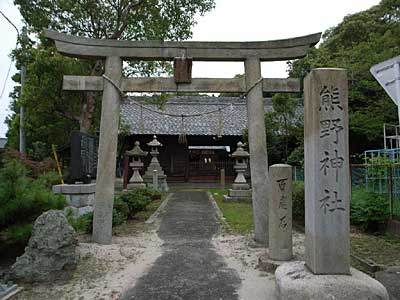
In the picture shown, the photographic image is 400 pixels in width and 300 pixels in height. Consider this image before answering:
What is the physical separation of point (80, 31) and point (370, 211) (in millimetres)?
11751

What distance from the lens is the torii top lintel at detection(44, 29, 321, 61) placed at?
23.9ft

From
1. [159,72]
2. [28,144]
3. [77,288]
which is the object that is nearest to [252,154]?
[77,288]

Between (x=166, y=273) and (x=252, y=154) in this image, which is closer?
(x=166, y=273)

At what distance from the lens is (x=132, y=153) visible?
746 inches

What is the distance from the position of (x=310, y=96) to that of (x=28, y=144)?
1870cm

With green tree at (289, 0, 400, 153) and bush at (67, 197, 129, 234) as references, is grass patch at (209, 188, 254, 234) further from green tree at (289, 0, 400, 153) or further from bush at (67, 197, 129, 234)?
green tree at (289, 0, 400, 153)

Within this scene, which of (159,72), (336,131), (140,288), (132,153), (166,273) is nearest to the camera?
(336,131)

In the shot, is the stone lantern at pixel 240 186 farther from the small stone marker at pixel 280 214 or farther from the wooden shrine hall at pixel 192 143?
the small stone marker at pixel 280 214

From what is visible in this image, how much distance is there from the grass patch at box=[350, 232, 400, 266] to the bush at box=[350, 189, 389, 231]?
323mm

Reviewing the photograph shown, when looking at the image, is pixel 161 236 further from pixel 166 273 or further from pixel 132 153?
pixel 132 153

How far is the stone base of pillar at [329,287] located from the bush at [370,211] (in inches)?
196

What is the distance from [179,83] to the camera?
727 centimetres

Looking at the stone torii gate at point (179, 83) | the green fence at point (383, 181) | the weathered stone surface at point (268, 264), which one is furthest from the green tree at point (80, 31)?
the weathered stone surface at point (268, 264)

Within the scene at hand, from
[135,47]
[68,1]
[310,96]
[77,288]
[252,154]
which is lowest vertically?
[77,288]
